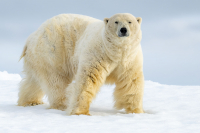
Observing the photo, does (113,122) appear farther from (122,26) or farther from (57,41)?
(57,41)

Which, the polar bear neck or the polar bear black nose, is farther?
the polar bear neck

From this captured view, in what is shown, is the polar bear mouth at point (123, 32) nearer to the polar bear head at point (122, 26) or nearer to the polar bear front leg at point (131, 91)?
the polar bear head at point (122, 26)

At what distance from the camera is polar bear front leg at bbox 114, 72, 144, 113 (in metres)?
5.71

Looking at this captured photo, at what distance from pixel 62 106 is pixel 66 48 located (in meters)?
1.35

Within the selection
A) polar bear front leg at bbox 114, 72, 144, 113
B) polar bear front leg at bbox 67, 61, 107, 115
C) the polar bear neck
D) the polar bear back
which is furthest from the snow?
the polar bear back

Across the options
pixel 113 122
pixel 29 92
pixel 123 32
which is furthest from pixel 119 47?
pixel 29 92

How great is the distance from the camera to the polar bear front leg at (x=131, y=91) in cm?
571

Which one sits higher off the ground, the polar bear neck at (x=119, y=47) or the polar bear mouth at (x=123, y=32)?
the polar bear mouth at (x=123, y=32)

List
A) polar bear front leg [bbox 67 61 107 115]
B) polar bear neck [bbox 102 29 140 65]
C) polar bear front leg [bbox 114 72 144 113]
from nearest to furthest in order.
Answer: polar bear neck [bbox 102 29 140 65] → polar bear front leg [bbox 67 61 107 115] → polar bear front leg [bbox 114 72 144 113]

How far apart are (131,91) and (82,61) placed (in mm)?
1222

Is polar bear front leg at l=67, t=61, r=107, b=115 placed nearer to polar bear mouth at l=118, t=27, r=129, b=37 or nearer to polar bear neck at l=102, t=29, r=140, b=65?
polar bear neck at l=102, t=29, r=140, b=65

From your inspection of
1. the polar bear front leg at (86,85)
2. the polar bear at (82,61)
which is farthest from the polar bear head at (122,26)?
the polar bear front leg at (86,85)

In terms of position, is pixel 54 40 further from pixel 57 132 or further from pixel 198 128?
pixel 198 128

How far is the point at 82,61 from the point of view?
17.9 ft
